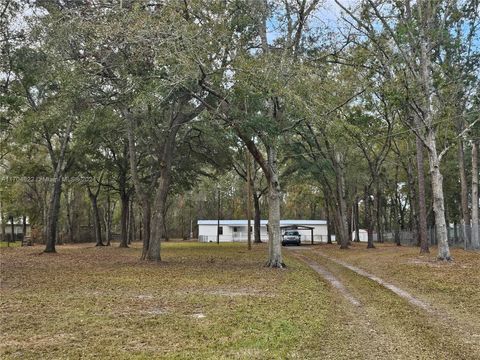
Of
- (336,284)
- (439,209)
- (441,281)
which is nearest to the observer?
(441,281)

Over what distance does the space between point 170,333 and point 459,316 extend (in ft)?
15.8

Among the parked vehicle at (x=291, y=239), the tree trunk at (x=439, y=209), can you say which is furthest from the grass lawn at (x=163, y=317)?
the parked vehicle at (x=291, y=239)

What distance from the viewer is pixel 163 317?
7.49 m

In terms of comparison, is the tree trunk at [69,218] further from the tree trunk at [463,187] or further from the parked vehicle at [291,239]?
the tree trunk at [463,187]

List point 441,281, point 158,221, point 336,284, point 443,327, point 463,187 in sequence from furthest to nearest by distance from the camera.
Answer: point 463,187 → point 158,221 → point 336,284 → point 441,281 → point 443,327

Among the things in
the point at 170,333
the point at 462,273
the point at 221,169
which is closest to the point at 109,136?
the point at 221,169

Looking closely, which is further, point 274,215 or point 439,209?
point 439,209

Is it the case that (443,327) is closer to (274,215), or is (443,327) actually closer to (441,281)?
(441,281)

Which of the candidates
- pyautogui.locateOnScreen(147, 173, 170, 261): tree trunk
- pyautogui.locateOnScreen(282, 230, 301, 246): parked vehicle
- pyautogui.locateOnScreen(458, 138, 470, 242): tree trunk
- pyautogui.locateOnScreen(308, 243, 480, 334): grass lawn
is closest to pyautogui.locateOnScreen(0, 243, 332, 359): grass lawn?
pyautogui.locateOnScreen(308, 243, 480, 334): grass lawn

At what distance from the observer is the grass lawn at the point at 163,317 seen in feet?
18.2

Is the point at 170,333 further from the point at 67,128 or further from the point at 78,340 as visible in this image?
the point at 67,128

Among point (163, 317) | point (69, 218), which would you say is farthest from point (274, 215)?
point (69, 218)

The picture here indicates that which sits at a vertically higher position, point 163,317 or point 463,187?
point 463,187

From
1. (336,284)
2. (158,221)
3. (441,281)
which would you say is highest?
(158,221)
